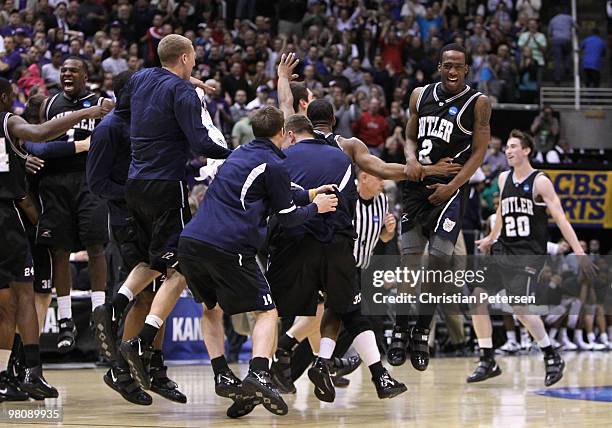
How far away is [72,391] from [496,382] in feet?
13.5

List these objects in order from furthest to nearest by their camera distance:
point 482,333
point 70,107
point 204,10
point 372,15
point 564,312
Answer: point 372,15 < point 204,10 < point 564,312 < point 482,333 < point 70,107

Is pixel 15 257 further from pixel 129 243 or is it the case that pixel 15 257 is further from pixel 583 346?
pixel 583 346

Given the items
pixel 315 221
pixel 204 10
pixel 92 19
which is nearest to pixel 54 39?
pixel 92 19

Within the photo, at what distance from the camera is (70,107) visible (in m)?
9.13

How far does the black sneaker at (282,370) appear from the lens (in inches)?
359

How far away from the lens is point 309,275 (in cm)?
796

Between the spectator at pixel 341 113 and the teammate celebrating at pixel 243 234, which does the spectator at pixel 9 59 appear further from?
the teammate celebrating at pixel 243 234

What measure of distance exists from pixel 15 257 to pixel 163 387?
1471mm

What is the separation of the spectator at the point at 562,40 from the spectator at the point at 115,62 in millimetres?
9541

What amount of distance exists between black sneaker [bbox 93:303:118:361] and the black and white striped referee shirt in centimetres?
244

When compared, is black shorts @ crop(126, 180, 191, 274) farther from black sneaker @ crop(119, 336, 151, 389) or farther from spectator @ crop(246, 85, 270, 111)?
spectator @ crop(246, 85, 270, 111)

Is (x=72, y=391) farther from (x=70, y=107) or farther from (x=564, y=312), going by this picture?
(x=564, y=312)

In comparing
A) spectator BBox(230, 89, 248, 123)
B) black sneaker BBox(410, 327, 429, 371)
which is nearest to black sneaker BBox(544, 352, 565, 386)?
black sneaker BBox(410, 327, 429, 371)

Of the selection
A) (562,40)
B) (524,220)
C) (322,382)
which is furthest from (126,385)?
(562,40)
